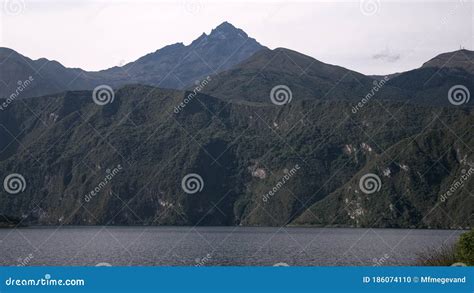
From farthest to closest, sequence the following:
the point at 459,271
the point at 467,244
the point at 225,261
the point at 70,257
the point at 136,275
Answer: the point at 70,257
the point at 225,261
the point at 467,244
the point at 459,271
the point at 136,275

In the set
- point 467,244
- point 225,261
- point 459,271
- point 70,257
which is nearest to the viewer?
point 459,271

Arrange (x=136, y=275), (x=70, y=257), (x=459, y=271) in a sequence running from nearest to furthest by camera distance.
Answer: (x=136, y=275), (x=459, y=271), (x=70, y=257)

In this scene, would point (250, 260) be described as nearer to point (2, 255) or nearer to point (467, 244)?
point (2, 255)

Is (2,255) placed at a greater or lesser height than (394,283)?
lesser

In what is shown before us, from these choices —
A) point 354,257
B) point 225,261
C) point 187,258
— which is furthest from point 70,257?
point 354,257

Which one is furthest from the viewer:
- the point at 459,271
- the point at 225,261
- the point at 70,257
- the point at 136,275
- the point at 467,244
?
the point at 70,257

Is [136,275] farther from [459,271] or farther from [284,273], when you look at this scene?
[459,271]

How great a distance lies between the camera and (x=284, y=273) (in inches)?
1233

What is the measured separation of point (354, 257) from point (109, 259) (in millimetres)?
49670

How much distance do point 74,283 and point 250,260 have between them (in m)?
96.9

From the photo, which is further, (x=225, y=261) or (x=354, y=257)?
(x=354, y=257)

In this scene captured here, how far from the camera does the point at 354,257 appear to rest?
137625 millimetres

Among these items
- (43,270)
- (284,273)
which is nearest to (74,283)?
(43,270)

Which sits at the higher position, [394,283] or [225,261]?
[394,283]
